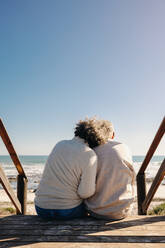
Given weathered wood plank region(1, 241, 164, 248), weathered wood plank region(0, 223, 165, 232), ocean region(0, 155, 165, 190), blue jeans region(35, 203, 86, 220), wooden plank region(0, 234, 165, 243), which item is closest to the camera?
weathered wood plank region(1, 241, 164, 248)

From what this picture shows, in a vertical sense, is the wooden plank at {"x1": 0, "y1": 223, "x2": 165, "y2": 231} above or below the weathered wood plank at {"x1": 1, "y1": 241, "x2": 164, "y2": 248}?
below

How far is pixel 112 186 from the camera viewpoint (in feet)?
6.93

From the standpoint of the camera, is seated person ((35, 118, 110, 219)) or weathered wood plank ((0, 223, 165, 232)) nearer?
weathered wood plank ((0, 223, 165, 232))

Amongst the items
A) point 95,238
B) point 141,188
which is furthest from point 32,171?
point 95,238

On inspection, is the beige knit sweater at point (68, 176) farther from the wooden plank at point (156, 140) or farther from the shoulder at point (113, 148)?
the wooden plank at point (156, 140)

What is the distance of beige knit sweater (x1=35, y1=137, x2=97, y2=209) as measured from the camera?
2064 mm

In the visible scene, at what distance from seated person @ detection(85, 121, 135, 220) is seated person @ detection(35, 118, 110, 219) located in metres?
0.11

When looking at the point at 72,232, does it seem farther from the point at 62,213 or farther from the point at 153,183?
the point at 153,183

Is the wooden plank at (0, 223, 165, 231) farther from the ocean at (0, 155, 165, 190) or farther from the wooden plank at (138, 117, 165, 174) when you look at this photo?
the ocean at (0, 155, 165, 190)

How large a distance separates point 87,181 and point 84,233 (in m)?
0.46

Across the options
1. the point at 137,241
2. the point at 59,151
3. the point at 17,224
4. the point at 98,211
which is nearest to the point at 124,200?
the point at 98,211

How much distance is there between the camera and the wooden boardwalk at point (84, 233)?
63.2 inches

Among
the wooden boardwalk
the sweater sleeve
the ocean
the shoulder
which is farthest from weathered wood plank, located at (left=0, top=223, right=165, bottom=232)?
the ocean

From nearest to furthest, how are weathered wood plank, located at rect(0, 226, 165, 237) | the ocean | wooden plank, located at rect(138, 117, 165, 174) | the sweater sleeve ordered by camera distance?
weathered wood plank, located at rect(0, 226, 165, 237)
the sweater sleeve
wooden plank, located at rect(138, 117, 165, 174)
the ocean
